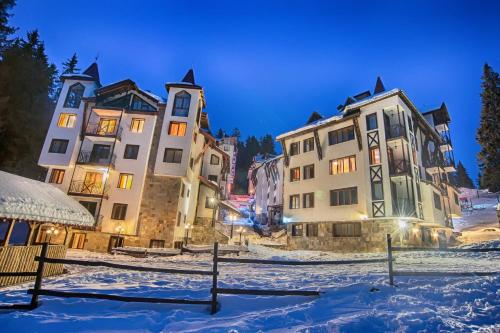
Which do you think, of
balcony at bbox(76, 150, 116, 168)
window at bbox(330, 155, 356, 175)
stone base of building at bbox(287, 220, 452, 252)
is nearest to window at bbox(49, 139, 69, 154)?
balcony at bbox(76, 150, 116, 168)

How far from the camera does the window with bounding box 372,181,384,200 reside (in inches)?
941

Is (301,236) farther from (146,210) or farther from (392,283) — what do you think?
(392,283)

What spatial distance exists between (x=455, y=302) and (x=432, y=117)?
107ft

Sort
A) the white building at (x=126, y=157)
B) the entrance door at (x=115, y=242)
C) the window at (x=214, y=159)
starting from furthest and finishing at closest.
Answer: the window at (x=214, y=159) → the white building at (x=126, y=157) → the entrance door at (x=115, y=242)

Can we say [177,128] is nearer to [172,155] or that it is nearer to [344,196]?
[172,155]

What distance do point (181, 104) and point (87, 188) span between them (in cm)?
1384

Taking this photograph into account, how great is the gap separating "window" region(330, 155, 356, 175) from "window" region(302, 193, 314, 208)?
354cm

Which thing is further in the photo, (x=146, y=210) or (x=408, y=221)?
(x=146, y=210)

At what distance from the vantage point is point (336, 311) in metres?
6.26

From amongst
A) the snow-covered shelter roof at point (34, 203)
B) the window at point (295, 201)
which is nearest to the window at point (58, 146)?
the snow-covered shelter roof at point (34, 203)

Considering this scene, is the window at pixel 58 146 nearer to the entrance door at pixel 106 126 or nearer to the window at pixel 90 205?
the entrance door at pixel 106 126

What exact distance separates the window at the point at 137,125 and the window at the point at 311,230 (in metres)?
22.3

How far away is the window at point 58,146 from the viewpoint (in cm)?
2847

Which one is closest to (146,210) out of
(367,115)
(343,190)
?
(343,190)
